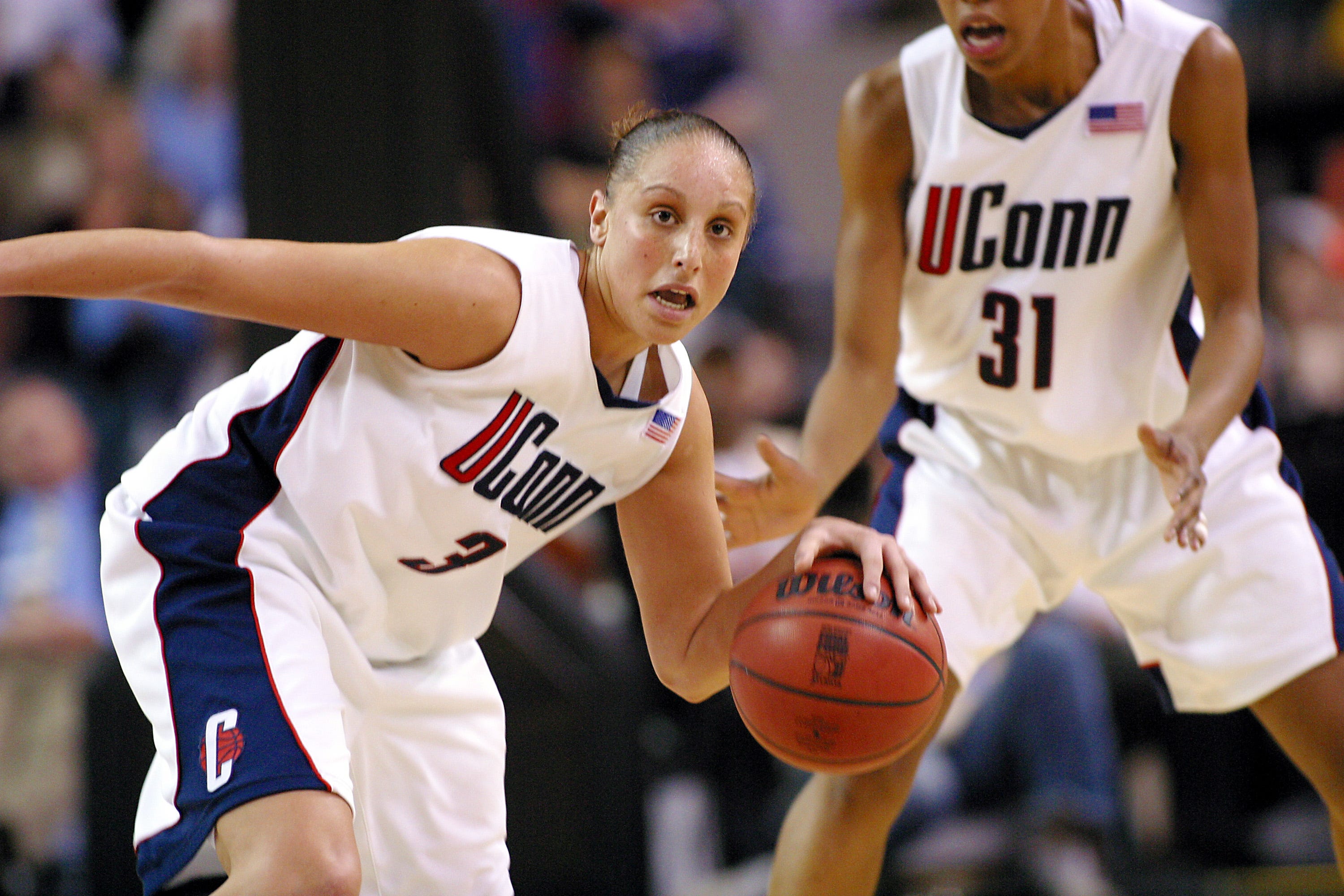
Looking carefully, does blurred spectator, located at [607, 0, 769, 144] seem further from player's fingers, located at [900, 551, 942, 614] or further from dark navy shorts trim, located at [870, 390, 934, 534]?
player's fingers, located at [900, 551, 942, 614]

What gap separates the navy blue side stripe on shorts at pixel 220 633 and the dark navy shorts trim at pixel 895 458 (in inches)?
56.1

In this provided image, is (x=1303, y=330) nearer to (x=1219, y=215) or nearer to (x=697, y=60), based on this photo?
(x=1219, y=215)

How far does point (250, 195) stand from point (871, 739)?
10.1 feet

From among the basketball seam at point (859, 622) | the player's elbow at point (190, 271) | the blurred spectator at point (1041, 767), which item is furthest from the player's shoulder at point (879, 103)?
the blurred spectator at point (1041, 767)

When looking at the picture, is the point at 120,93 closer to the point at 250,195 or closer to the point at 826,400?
the point at 250,195

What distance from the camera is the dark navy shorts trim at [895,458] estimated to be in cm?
344

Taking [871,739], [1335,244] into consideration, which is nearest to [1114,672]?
[1335,244]

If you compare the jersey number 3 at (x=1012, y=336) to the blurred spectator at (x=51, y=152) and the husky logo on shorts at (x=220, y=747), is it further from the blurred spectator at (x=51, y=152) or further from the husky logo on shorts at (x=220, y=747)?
the blurred spectator at (x=51, y=152)

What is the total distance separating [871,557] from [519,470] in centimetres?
67

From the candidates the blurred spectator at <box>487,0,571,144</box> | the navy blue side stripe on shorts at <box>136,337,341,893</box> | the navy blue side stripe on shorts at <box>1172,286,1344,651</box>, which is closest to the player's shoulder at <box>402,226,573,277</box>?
the navy blue side stripe on shorts at <box>136,337,341,893</box>

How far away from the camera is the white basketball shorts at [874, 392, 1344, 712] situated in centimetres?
317

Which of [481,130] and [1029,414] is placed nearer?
[1029,414]

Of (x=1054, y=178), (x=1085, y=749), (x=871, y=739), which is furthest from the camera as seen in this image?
(x=1085, y=749)

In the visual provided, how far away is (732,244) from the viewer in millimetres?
2605
